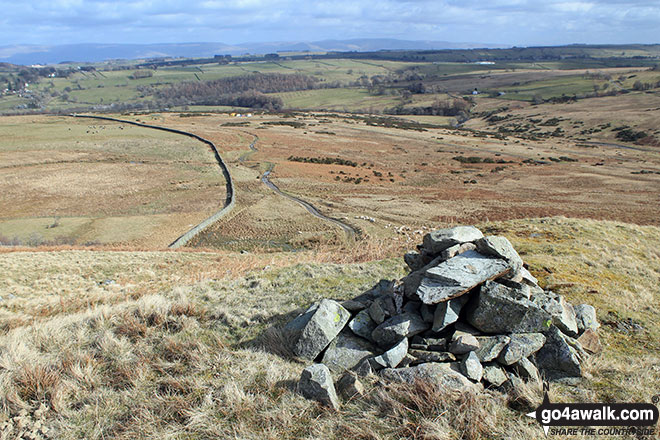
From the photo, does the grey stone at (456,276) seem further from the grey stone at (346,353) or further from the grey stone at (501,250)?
the grey stone at (346,353)

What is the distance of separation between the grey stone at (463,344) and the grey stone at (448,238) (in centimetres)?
307

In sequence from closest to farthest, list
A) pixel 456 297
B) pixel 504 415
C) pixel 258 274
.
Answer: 1. pixel 504 415
2. pixel 456 297
3. pixel 258 274

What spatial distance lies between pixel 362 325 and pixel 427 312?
1475mm

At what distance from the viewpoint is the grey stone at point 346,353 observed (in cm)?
776

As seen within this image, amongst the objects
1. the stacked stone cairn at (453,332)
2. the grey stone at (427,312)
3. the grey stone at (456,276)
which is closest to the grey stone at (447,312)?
the stacked stone cairn at (453,332)

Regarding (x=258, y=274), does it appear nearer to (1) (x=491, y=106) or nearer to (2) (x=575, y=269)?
(2) (x=575, y=269)

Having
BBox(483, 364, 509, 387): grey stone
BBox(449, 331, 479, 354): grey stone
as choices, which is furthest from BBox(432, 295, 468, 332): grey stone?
BBox(483, 364, 509, 387): grey stone

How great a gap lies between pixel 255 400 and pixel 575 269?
12793 mm

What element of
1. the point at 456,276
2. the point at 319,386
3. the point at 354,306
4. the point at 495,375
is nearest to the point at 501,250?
the point at 456,276

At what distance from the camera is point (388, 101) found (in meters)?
183

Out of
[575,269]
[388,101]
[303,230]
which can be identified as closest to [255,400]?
[575,269]

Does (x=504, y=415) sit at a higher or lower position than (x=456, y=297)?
lower

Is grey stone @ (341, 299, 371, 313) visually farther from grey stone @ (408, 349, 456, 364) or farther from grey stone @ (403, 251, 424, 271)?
grey stone @ (403, 251, 424, 271)

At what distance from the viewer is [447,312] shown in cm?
784
